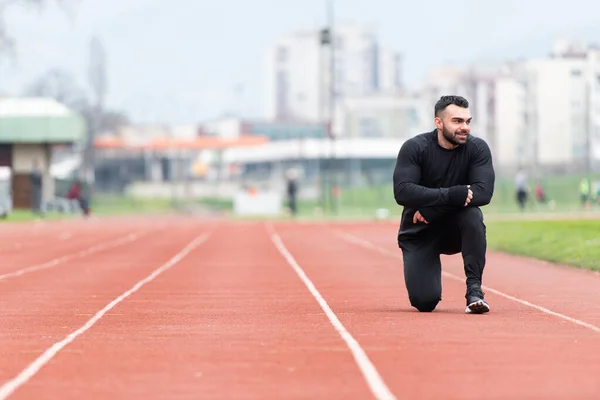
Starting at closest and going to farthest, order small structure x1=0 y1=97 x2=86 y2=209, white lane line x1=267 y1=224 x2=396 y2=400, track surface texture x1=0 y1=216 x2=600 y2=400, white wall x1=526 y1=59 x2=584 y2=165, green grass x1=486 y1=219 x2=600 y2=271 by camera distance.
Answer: white lane line x1=267 y1=224 x2=396 y2=400, track surface texture x1=0 y1=216 x2=600 y2=400, green grass x1=486 y1=219 x2=600 y2=271, small structure x1=0 y1=97 x2=86 y2=209, white wall x1=526 y1=59 x2=584 y2=165

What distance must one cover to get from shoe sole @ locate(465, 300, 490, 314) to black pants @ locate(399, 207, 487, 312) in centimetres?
21

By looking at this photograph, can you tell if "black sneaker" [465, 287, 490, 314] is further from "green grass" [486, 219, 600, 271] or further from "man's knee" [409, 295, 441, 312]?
"green grass" [486, 219, 600, 271]

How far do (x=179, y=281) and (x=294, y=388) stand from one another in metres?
13.3

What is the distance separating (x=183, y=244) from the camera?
39.3m

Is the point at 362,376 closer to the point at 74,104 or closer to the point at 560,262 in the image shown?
the point at 560,262

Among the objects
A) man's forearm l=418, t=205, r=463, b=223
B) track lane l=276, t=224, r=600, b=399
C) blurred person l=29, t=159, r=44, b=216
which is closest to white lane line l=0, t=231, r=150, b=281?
track lane l=276, t=224, r=600, b=399

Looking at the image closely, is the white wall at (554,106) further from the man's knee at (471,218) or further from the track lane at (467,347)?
the man's knee at (471,218)

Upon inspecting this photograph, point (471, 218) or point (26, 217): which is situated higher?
point (471, 218)

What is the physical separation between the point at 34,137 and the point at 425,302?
71122 millimetres

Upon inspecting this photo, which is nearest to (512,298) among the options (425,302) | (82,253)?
(425,302)

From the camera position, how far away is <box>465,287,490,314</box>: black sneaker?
1535 centimetres

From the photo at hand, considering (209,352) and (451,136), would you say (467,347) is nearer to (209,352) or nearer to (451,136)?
(209,352)

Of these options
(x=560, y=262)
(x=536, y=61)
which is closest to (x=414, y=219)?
(x=560, y=262)

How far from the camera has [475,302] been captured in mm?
15336
